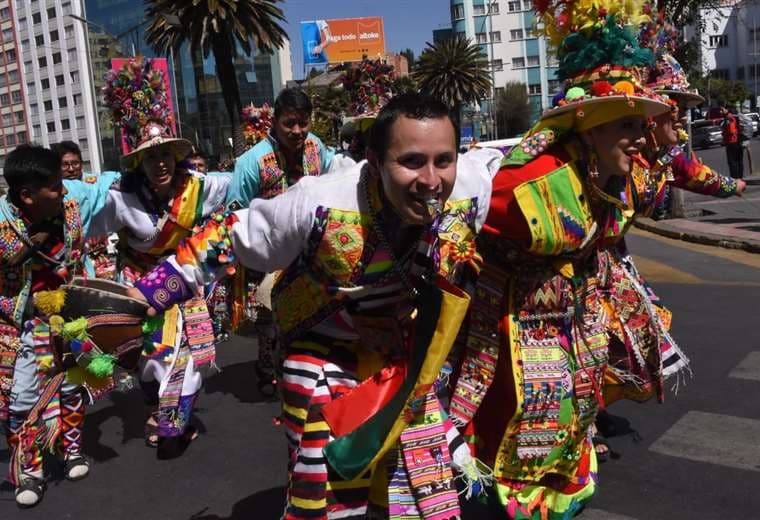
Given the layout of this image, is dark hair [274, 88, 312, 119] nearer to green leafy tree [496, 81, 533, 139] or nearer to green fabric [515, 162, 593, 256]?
green fabric [515, 162, 593, 256]

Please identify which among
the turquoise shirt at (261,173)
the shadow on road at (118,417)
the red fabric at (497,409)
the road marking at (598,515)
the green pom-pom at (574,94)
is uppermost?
the green pom-pom at (574,94)

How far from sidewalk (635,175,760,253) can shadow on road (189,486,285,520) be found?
24.8ft

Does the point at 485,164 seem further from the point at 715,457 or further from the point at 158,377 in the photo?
the point at 158,377

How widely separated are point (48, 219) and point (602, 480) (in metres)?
3.20

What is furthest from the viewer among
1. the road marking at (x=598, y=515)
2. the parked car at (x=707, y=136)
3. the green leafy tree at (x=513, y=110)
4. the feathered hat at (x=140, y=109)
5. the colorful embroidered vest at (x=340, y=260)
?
the green leafy tree at (x=513, y=110)

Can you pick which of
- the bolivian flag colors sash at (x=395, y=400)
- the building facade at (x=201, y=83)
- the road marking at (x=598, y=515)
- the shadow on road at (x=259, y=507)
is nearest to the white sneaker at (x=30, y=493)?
the shadow on road at (x=259, y=507)

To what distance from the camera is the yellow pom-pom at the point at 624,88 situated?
9.82 ft

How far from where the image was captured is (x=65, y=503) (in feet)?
13.6

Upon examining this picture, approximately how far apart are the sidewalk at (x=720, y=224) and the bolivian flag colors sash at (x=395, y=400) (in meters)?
8.27

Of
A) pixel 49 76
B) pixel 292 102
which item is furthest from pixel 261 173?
pixel 49 76

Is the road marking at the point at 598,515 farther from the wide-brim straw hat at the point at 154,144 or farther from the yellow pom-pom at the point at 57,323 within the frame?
the wide-brim straw hat at the point at 154,144

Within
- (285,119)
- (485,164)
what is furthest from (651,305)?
(285,119)

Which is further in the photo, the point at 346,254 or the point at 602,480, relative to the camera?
the point at 602,480

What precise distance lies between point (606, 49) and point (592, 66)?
9cm
